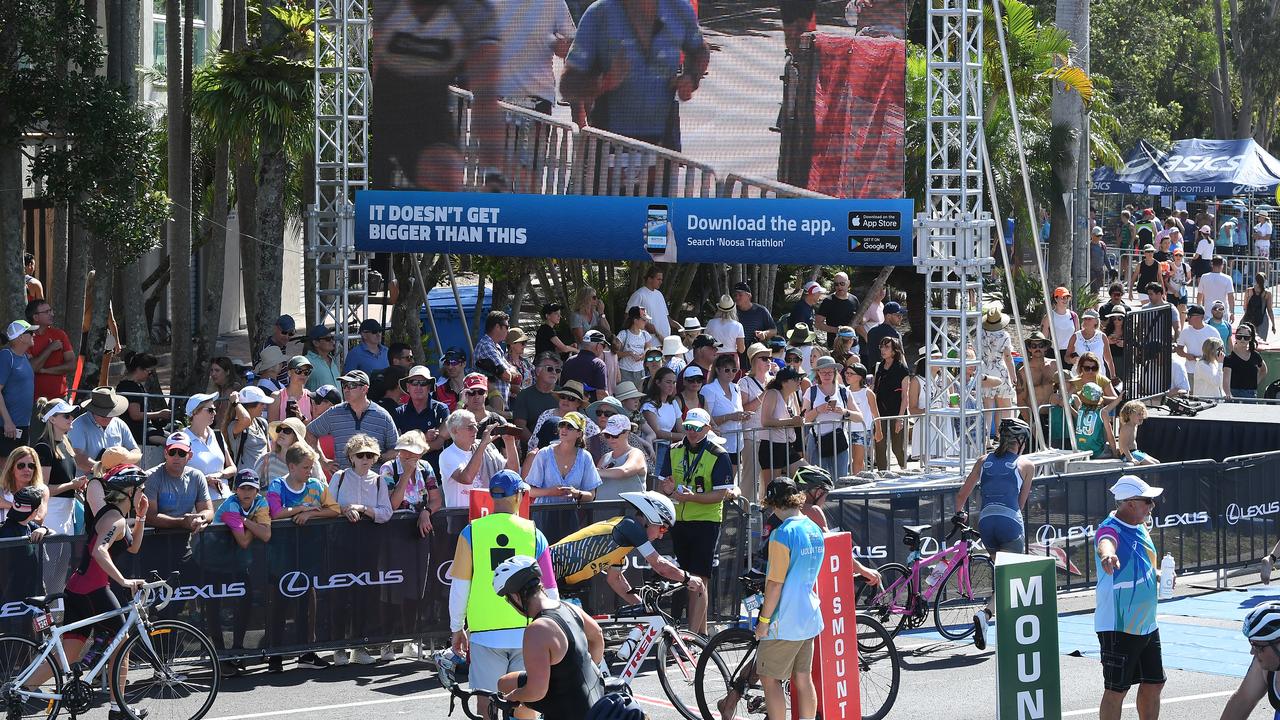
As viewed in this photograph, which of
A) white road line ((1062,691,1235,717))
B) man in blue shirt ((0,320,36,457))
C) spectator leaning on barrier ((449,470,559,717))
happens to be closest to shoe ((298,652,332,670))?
spectator leaning on barrier ((449,470,559,717))

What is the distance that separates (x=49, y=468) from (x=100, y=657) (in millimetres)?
2354

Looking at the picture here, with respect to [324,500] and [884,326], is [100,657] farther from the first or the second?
[884,326]

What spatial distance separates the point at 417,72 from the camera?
1867cm


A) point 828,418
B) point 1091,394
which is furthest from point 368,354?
point 1091,394

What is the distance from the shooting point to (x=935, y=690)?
10.9 meters

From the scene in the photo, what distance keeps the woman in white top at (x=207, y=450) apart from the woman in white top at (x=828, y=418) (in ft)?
18.5

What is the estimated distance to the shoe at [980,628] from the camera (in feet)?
38.7

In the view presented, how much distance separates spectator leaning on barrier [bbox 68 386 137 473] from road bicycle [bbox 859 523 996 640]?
18.0 feet

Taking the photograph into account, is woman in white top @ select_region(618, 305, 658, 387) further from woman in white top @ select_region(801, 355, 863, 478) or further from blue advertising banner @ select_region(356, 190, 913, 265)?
woman in white top @ select_region(801, 355, 863, 478)

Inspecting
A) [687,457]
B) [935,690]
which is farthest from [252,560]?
[935,690]

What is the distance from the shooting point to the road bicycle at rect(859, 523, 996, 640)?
480 inches

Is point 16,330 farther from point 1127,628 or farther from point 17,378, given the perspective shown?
point 1127,628

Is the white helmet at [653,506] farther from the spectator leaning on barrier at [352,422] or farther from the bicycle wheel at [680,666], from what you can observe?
the spectator leaning on barrier at [352,422]

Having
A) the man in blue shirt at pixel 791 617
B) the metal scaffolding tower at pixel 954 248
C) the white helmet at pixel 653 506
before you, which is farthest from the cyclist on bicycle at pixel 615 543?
the metal scaffolding tower at pixel 954 248
